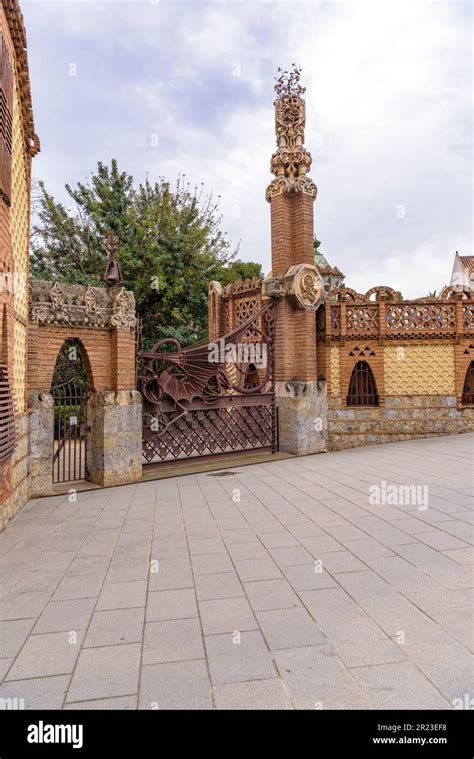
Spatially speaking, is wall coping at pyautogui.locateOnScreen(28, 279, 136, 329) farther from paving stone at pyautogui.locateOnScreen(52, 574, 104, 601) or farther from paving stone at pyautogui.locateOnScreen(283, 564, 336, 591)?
paving stone at pyautogui.locateOnScreen(283, 564, 336, 591)

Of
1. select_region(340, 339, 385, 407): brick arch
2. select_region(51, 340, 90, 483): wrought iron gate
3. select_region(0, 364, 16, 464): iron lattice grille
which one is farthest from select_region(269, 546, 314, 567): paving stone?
select_region(340, 339, 385, 407): brick arch

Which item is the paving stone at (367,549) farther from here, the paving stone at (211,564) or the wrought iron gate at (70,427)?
the wrought iron gate at (70,427)

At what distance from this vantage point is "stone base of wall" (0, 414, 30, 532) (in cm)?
526

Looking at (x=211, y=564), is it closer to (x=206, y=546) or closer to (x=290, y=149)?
(x=206, y=546)

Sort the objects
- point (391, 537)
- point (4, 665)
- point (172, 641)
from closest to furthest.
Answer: point (4, 665) → point (172, 641) → point (391, 537)

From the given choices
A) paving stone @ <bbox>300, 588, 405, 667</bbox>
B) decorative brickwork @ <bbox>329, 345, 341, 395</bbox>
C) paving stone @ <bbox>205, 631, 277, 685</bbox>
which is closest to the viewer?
paving stone @ <bbox>205, 631, 277, 685</bbox>

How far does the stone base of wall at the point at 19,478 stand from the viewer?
17.3 ft

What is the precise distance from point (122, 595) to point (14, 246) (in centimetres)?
448

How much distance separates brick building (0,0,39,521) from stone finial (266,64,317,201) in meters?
5.75

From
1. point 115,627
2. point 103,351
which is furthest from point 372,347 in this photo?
point 115,627

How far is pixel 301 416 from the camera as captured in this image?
10.3m

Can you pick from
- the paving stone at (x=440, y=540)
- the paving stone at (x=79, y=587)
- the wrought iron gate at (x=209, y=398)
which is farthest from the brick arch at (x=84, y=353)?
the paving stone at (x=440, y=540)

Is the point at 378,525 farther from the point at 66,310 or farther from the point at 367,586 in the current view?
the point at 66,310

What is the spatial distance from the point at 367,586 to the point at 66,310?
5.73 m
